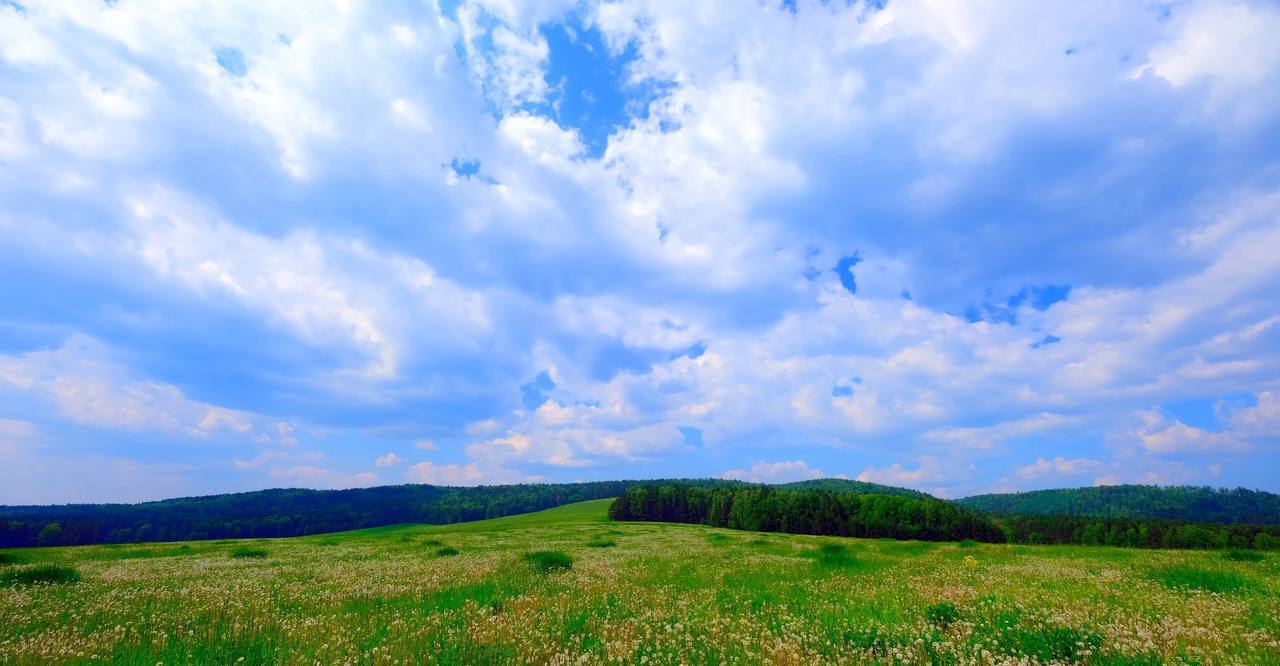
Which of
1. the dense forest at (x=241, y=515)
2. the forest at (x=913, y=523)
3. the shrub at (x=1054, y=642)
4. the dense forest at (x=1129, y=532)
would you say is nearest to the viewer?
the shrub at (x=1054, y=642)

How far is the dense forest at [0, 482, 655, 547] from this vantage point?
109375mm

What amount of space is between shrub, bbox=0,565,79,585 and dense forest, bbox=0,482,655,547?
436 ft

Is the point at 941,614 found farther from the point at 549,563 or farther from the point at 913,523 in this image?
the point at 913,523

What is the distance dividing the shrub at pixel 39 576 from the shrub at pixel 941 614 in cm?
2045

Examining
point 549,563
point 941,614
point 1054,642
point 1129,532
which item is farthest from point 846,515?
point 1054,642

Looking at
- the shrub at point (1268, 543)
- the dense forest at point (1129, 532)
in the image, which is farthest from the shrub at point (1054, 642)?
the dense forest at point (1129, 532)

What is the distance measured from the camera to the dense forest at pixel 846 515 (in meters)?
98.2

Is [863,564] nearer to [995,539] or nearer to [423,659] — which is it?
[423,659]

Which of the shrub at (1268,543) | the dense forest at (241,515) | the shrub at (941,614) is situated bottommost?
the dense forest at (241,515)

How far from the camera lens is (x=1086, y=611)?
8.96 metres

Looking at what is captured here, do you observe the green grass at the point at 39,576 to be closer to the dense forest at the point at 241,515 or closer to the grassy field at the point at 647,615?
the grassy field at the point at 647,615

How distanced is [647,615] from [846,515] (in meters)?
106

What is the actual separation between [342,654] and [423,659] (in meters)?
1.28

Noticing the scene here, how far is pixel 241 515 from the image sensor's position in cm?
14175
